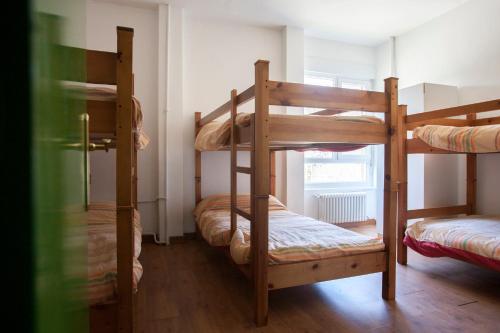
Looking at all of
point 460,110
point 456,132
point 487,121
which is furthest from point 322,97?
point 487,121

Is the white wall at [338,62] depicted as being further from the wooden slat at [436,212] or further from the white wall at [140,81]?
the white wall at [140,81]

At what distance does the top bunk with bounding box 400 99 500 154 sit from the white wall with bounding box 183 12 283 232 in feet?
5.47

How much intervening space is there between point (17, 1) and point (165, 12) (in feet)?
11.8

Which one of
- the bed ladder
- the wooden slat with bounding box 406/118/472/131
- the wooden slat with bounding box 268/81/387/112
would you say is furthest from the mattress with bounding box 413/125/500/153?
the bed ladder

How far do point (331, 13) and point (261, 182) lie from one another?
107 inches

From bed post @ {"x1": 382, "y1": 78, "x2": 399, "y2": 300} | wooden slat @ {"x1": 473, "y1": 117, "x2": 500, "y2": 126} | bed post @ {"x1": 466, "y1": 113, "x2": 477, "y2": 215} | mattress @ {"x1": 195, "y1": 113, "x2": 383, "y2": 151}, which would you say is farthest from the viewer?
bed post @ {"x1": 466, "y1": 113, "x2": 477, "y2": 215}

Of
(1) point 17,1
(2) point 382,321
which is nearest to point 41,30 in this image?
(1) point 17,1

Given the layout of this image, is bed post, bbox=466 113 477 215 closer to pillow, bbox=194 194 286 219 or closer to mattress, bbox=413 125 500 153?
mattress, bbox=413 125 500 153

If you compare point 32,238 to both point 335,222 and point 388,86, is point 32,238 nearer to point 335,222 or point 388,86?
point 388,86

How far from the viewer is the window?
4152 mm

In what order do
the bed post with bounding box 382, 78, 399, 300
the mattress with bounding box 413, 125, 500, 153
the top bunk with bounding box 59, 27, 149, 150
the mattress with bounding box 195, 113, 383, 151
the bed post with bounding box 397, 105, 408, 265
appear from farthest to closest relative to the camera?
the bed post with bounding box 397, 105, 408, 265, the mattress with bounding box 413, 125, 500, 153, the bed post with bounding box 382, 78, 399, 300, the mattress with bounding box 195, 113, 383, 151, the top bunk with bounding box 59, 27, 149, 150

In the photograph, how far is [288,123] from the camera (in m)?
1.70

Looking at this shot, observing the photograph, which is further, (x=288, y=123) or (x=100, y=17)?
(x=100, y=17)

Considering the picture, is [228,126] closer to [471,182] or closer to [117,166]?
[117,166]
